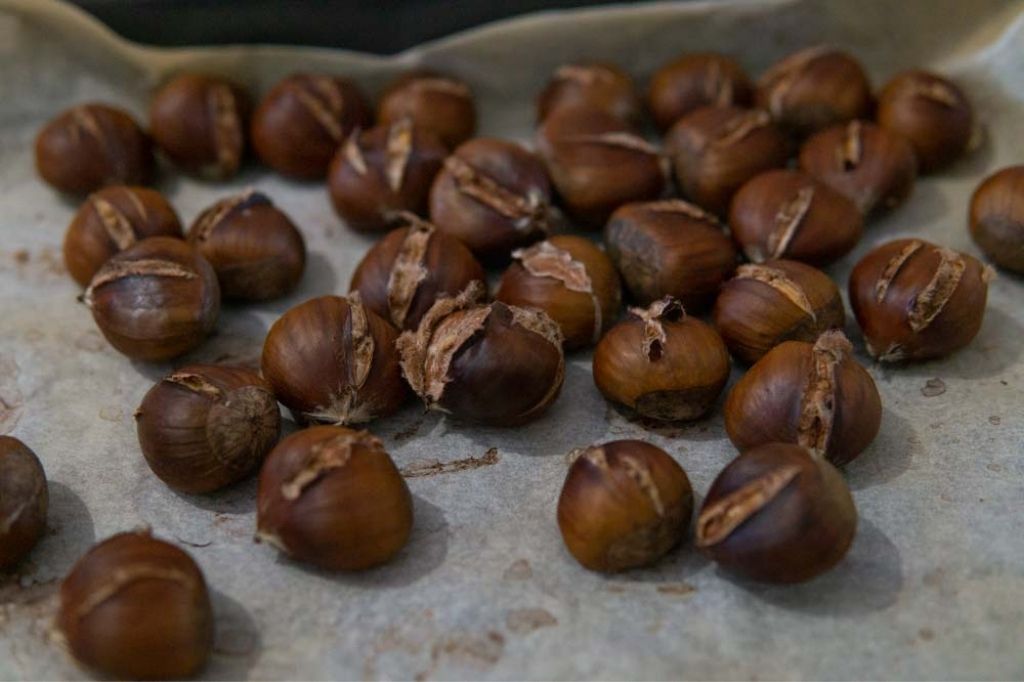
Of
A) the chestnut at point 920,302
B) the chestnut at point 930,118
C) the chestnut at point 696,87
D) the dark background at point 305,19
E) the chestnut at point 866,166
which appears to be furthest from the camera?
the dark background at point 305,19

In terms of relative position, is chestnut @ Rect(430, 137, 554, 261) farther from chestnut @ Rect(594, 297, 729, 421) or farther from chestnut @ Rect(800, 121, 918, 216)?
chestnut @ Rect(800, 121, 918, 216)

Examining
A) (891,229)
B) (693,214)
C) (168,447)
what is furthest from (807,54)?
(168,447)

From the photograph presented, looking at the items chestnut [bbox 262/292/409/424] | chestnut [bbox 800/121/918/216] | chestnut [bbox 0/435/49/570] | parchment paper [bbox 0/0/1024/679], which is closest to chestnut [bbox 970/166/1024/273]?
parchment paper [bbox 0/0/1024/679]

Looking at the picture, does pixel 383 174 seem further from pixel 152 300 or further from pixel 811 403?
pixel 811 403

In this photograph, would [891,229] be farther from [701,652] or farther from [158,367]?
[158,367]

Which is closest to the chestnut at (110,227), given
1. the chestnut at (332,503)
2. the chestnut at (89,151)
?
the chestnut at (89,151)

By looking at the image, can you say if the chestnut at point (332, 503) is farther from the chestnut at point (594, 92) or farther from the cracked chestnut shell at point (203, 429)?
the chestnut at point (594, 92)

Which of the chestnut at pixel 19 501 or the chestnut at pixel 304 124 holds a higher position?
the chestnut at pixel 304 124

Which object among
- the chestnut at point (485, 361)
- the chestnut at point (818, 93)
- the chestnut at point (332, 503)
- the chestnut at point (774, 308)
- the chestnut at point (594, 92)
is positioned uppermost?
the chestnut at point (818, 93)
